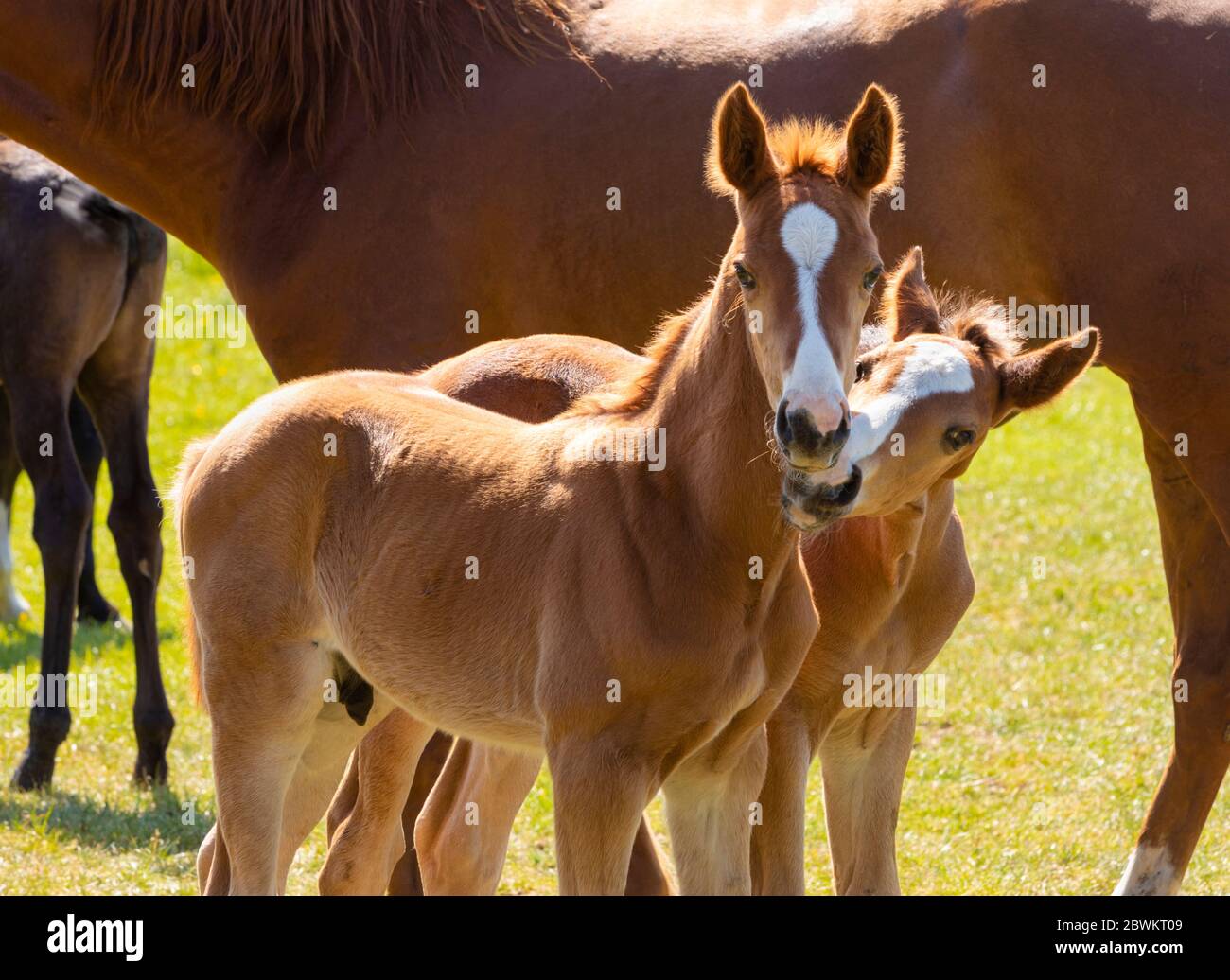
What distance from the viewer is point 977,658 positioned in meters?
8.38

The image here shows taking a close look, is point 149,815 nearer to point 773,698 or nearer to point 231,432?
point 231,432

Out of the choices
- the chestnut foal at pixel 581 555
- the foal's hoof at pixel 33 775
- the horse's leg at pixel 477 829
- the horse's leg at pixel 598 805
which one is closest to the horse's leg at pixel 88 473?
the foal's hoof at pixel 33 775

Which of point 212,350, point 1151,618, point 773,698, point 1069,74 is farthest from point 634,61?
point 212,350

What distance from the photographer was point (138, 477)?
6914 millimetres

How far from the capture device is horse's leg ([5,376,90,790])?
6.68 meters

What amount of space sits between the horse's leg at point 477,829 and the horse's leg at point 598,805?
3.51ft

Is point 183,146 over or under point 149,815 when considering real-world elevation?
over

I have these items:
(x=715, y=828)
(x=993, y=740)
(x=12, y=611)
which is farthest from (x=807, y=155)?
(x=12, y=611)

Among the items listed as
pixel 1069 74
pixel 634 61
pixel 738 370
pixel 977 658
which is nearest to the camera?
pixel 738 370

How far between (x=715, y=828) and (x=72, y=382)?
157 inches

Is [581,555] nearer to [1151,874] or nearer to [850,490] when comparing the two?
[850,490]

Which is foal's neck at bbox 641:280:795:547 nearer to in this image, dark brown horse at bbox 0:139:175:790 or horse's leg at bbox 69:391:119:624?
dark brown horse at bbox 0:139:175:790
